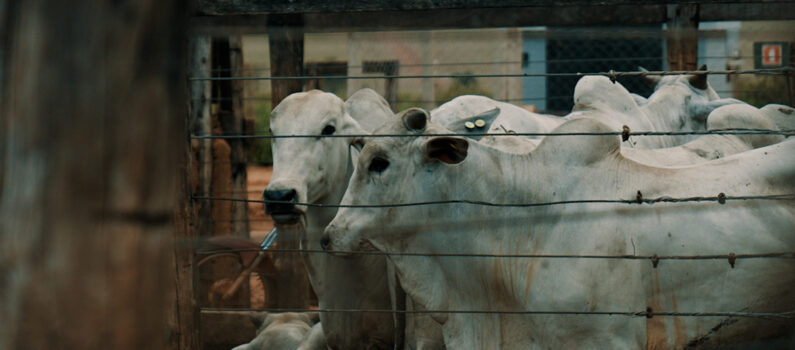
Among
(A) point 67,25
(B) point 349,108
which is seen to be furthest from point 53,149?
(B) point 349,108

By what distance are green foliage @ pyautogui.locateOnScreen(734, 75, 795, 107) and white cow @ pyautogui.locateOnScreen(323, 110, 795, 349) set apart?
15.3 feet

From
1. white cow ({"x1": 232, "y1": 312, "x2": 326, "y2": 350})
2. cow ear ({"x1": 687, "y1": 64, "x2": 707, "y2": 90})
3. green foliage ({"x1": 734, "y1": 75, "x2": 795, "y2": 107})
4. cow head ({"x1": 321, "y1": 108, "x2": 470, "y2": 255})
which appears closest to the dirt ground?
white cow ({"x1": 232, "y1": 312, "x2": 326, "y2": 350})

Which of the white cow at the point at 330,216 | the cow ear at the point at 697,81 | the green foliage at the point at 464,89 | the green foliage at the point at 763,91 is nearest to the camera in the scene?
the white cow at the point at 330,216

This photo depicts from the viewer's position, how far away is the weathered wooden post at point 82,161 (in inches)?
45.3

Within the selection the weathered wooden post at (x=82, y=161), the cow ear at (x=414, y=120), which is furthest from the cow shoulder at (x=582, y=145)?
the weathered wooden post at (x=82, y=161)

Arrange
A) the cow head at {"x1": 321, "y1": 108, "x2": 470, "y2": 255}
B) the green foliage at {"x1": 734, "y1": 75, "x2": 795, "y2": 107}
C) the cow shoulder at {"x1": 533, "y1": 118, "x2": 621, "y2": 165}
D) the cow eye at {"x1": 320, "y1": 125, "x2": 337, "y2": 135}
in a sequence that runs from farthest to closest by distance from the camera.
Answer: the green foliage at {"x1": 734, "y1": 75, "x2": 795, "y2": 107} → the cow eye at {"x1": 320, "y1": 125, "x2": 337, "y2": 135} → the cow head at {"x1": 321, "y1": 108, "x2": 470, "y2": 255} → the cow shoulder at {"x1": 533, "y1": 118, "x2": 621, "y2": 165}

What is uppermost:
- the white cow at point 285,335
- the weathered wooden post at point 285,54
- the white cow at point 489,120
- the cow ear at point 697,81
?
the weathered wooden post at point 285,54

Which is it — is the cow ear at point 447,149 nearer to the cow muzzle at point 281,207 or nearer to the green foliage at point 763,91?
the cow muzzle at point 281,207

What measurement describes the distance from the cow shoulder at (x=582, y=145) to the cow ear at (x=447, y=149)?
0.27m

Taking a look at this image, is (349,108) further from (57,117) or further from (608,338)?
(57,117)

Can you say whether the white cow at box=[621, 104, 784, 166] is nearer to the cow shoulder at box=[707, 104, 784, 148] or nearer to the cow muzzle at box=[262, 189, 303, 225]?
the cow shoulder at box=[707, 104, 784, 148]

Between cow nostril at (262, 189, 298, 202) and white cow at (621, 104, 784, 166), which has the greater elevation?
white cow at (621, 104, 784, 166)

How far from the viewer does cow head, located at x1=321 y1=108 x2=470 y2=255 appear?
126 inches

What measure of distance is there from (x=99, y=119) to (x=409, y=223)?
83.3 inches
